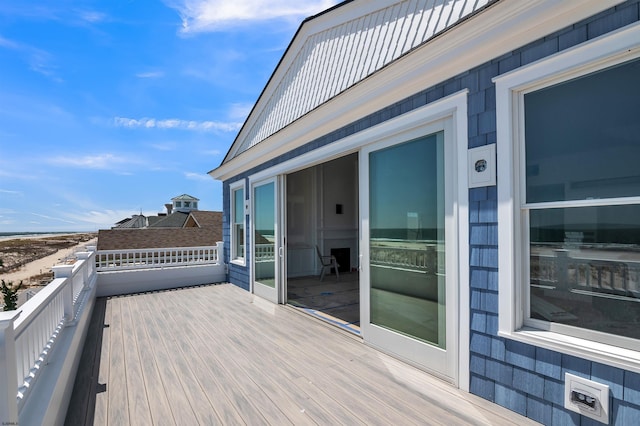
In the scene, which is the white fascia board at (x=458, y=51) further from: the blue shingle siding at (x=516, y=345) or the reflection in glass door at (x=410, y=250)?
the reflection in glass door at (x=410, y=250)

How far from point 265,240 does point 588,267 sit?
15.2 feet

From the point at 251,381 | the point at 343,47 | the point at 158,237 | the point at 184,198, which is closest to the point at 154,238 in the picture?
the point at 158,237

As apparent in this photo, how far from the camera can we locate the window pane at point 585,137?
1576 millimetres

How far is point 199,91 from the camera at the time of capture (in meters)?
9.48

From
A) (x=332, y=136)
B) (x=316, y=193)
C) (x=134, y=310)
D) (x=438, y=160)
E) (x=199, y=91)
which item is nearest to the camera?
(x=438, y=160)

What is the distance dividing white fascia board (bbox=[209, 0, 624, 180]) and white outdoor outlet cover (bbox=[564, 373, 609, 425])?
6.91 feet

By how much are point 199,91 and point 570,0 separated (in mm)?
9919

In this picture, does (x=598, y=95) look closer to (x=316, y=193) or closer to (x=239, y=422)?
(x=239, y=422)

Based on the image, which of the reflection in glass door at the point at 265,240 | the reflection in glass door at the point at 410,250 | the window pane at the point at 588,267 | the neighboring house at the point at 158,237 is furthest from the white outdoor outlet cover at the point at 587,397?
the neighboring house at the point at 158,237

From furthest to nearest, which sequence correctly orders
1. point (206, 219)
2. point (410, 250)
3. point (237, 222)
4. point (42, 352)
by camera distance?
point (206, 219) < point (237, 222) < point (410, 250) < point (42, 352)

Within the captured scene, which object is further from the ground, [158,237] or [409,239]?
[409,239]

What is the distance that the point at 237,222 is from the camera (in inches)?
269

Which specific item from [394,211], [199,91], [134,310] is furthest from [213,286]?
[199,91]

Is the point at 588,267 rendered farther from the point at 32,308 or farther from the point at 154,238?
the point at 154,238
